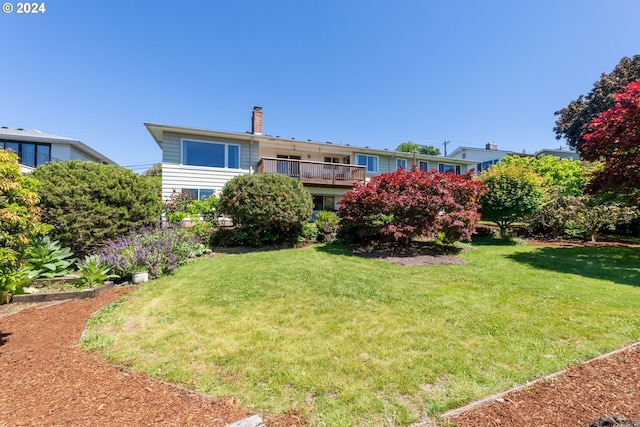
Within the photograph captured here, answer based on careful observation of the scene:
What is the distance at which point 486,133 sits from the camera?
100ft

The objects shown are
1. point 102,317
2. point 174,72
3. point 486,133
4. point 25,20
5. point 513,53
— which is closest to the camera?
point 102,317

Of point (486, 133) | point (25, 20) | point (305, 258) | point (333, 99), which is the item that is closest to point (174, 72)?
point (25, 20)

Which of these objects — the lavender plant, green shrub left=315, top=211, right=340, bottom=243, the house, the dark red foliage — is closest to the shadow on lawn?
the dark red foliage

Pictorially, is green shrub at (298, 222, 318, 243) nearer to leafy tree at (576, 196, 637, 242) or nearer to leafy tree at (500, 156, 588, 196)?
leafy tree at (576, 196, 637, 242)

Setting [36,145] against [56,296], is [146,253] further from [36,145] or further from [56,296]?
[36,145]

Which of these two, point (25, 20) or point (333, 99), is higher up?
point (333, 99)

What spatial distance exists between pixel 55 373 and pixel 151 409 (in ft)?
4.60

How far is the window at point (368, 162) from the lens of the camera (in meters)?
19.4

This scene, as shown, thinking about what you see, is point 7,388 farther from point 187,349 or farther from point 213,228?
point 213,228

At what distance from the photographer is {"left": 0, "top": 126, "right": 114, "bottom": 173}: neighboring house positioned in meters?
18.0

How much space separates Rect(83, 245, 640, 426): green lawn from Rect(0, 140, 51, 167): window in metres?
20.9

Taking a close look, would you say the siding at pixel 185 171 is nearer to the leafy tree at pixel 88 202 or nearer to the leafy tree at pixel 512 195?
the leafy tree at pixel 88 202

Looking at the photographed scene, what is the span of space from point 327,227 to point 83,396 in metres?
9.42

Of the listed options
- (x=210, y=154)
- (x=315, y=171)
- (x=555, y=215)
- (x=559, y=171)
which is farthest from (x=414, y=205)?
Result: (x=559, y=171)
